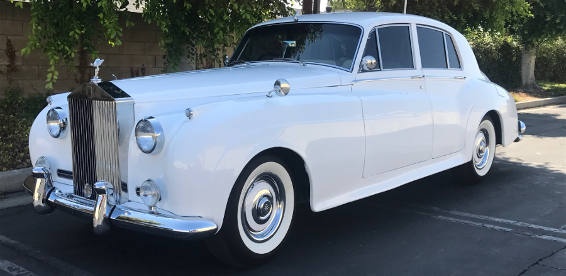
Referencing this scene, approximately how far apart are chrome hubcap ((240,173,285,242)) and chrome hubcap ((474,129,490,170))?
3208 mm

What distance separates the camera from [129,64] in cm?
1013

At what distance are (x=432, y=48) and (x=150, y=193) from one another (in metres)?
3.50

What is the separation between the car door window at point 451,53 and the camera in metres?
5.91

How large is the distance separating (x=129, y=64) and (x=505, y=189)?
22.6ft

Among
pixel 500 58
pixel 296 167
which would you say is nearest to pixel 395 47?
pixel 296 167

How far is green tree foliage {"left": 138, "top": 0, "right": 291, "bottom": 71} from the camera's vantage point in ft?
23.4

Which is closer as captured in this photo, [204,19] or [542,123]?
[204,19]

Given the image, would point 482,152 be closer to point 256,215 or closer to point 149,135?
point 256,215

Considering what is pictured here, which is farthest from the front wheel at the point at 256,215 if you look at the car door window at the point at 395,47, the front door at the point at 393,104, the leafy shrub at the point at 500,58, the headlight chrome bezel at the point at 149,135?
the leafy shrub at the point at 500,58

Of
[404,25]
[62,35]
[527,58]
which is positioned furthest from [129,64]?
[527,58]

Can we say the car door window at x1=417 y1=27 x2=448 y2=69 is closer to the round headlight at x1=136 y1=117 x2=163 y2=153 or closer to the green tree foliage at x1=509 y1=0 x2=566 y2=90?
the round headlight at x1=136 y1=117 x2=163 y2=153

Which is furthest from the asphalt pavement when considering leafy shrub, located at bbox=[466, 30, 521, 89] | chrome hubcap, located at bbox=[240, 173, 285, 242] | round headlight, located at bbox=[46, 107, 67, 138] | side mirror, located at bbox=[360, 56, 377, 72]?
leafy shrub, located at bbox=[466, 30, 521, 89]

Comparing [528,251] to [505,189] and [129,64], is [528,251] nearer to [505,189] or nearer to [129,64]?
[505,189]

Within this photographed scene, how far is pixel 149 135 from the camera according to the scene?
3.34 meters
